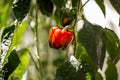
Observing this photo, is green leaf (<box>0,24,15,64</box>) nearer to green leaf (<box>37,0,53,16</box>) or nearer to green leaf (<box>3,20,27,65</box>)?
green leaf (<box>3,20,27,65</box>)

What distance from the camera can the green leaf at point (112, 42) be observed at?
94cm

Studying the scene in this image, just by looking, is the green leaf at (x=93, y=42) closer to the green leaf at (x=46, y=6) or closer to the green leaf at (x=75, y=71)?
the green leaf at (x=75, y=71)

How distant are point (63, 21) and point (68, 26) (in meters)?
0.04

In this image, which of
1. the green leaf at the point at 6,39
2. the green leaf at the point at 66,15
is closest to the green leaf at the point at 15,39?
the green leaf at the point at 6,39

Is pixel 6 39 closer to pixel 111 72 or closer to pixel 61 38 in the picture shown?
pixel 61 38

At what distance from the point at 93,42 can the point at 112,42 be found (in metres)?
0.10

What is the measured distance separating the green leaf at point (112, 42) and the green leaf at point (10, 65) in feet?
0.87

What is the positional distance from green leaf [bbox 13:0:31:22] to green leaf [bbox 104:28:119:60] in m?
0.23

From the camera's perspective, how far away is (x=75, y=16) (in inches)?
37.9

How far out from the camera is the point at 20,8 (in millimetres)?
924

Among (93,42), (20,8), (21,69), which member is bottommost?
(21,69)

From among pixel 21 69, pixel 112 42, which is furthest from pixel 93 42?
pixel 21 69

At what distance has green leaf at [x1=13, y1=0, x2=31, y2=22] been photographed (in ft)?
2.93

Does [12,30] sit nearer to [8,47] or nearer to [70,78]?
[8,47]
